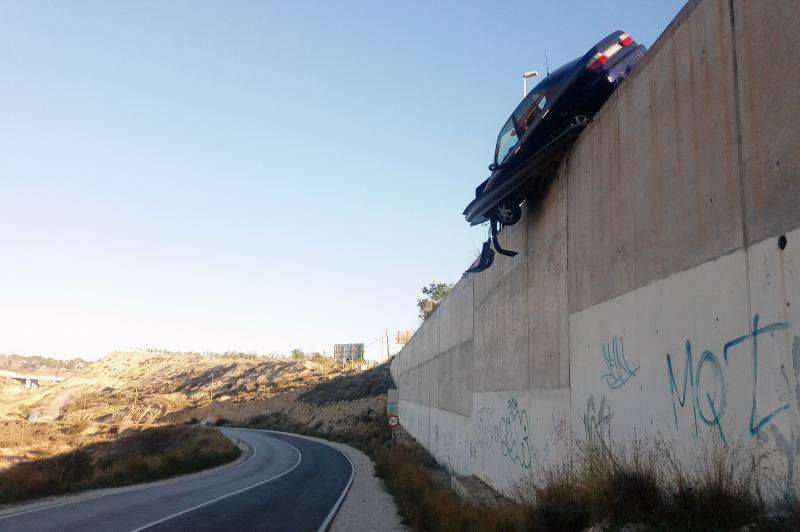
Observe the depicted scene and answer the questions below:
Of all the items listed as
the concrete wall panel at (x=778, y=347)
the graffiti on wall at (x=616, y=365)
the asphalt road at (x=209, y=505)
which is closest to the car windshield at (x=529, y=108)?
the graffiti on wall at (x=616, y=365)

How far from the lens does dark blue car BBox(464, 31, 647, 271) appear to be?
32.8ft

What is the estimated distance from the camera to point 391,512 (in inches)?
643

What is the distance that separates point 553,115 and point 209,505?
523 inches

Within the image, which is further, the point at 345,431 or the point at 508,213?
the point at 345,431

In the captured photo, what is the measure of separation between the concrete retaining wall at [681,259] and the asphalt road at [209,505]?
247 inches

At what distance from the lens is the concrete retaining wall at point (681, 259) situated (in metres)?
4.84

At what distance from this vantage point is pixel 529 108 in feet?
36.0

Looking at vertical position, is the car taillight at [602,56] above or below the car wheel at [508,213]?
above

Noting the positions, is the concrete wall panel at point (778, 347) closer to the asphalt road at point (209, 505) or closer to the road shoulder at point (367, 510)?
the road shoulder at point (367, 510)

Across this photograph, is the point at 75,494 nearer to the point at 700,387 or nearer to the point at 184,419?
the point at 700,387

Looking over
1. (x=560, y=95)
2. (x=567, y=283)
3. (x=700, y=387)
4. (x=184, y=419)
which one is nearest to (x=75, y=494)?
(x=567, y=283)

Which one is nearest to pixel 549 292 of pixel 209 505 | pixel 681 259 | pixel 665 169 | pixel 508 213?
pixel 508 213

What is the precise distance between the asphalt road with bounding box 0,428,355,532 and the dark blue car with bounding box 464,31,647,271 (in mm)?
8233

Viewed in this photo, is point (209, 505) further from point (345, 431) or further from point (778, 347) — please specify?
point (345, 431)
